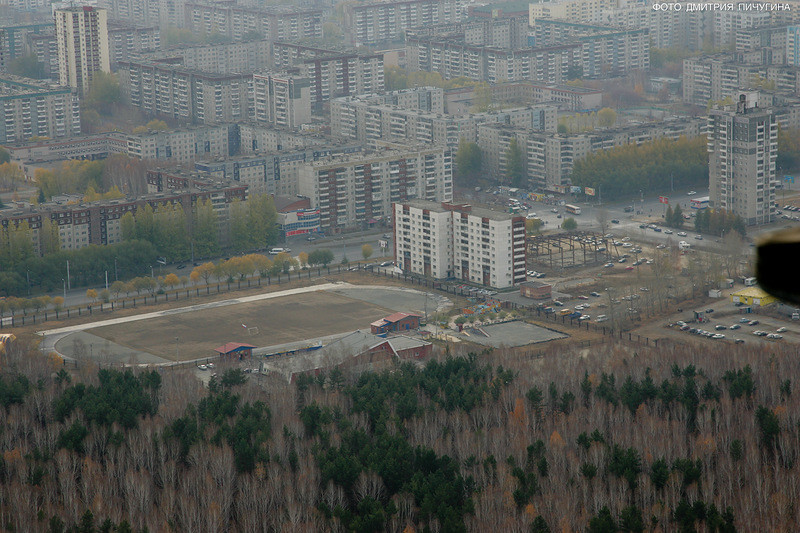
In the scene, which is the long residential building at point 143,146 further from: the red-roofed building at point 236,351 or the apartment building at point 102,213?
the red-roofed building at point 236,351

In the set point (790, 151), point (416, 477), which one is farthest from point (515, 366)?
point (790, 151)

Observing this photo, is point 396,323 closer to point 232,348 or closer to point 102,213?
point 232,348

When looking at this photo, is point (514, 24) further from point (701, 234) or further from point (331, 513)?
point (331, 513)

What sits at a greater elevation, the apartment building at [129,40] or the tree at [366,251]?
the apartment building at [129,40]

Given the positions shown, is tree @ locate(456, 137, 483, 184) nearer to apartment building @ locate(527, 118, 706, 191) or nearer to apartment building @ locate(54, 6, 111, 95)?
apartment building @ locate(527, 118, 706, 191)

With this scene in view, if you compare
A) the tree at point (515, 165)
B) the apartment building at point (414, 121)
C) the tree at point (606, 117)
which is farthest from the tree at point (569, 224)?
the tree at point (606, 117)

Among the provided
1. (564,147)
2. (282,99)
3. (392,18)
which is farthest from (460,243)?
(392,18)

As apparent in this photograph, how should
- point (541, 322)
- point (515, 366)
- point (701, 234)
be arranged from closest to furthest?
point (515, 366) → point (541, 322) → point (701, 234)
